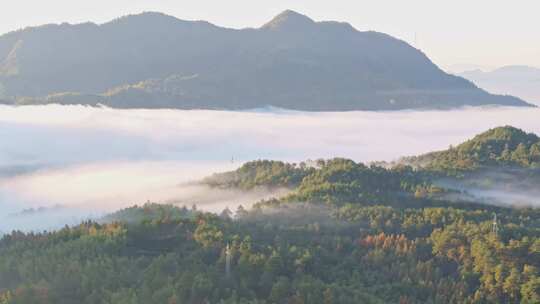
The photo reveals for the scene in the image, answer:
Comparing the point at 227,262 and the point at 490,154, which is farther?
the point at 490,154

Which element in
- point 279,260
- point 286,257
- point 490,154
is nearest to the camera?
point 279,260

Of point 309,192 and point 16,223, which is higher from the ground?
point 309,192

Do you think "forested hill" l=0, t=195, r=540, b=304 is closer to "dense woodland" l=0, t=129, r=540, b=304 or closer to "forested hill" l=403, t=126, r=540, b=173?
"dense woodland" l=0, t=129, r=540, b=304

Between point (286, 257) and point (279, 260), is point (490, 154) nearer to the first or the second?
point (286, 257)

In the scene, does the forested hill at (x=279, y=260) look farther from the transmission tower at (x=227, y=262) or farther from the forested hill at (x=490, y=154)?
the forested hill at (x=490, y=154)

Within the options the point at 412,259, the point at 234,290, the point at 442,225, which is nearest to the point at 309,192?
the point at 442,225

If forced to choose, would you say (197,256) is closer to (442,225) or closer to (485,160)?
(442,225)

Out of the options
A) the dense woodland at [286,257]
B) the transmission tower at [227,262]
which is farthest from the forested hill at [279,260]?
the transmission tower at [227,262]

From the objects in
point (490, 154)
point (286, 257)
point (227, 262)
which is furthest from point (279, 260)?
point (490, 154)
